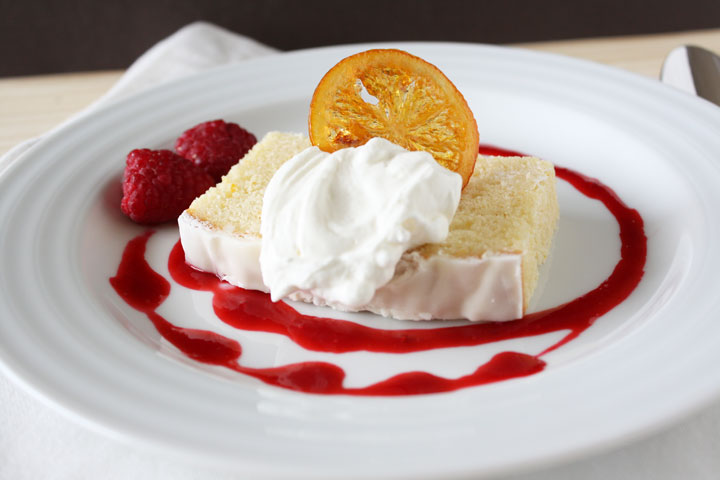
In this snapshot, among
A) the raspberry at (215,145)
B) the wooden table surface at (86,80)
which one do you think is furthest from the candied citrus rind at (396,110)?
the wooden table surface at (86,80)

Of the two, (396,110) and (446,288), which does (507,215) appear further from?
(396,110)

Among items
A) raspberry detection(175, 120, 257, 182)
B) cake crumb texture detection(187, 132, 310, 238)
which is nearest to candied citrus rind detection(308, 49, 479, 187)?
cake crumb texture detection(187, 132, 310, 238)

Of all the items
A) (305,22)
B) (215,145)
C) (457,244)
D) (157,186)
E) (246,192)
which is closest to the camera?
(457,244)

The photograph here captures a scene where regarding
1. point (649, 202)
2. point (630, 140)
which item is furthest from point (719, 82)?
point (649, 202)

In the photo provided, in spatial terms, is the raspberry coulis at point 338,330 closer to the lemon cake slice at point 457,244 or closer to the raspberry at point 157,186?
the lemon cake slice at point 457,244

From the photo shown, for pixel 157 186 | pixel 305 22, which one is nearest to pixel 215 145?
pixel 157 186

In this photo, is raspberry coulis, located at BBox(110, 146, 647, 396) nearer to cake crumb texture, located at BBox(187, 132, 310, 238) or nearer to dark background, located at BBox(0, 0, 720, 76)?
cake crumb texture, located at BBox(187, 132, 310, 238)
